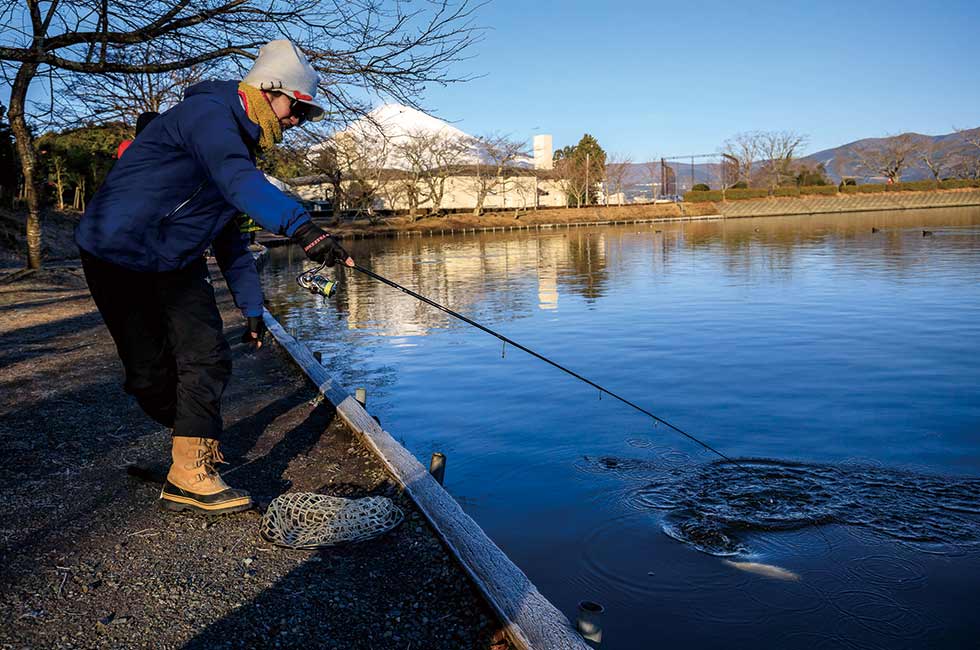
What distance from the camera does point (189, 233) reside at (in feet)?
11.2

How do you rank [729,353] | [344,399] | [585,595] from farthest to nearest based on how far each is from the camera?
[729,353]
[344,399]
[585,595]

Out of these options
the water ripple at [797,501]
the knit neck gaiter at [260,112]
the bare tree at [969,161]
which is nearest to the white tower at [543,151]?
the bare tree at [969,161]

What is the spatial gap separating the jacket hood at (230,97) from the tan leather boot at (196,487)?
1.57 meters

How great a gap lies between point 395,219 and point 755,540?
57721 millimetres

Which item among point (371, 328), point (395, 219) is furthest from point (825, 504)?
point (395, 219)

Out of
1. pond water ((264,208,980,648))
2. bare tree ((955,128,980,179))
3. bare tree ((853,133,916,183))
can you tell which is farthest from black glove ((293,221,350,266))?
bare tree ((955,128,980,179))

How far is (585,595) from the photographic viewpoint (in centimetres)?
393

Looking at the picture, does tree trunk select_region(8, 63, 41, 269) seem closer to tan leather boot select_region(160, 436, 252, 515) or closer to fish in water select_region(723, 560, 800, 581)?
tan leather boot select_region(160, 436, 252, 515)

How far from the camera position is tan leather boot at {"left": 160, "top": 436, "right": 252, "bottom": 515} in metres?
3.63

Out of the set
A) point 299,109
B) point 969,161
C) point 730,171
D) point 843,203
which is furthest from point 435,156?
point 969,161

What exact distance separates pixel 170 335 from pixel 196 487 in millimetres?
778

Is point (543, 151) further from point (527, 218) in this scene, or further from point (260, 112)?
point (260, 112)

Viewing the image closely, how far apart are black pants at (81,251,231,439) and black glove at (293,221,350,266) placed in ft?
2.22

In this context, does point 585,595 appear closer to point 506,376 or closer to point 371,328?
point 506,376
